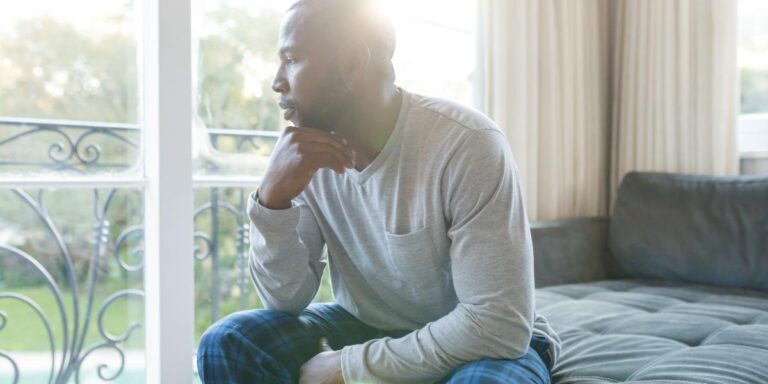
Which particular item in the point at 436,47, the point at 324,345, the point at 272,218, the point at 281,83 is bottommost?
the point at 324,345

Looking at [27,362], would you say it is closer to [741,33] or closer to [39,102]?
[39,102]

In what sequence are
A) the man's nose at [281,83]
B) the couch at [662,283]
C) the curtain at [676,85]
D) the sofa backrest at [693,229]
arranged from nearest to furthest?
the man's nose at [281,83] → the couch at [662,283] → the sofa backrest at [693,229] → the curtain at [676,85]

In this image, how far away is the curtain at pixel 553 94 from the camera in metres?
2.70

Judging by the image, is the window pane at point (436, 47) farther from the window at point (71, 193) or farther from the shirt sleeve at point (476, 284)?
the shirt sleeve at point (476, 284)

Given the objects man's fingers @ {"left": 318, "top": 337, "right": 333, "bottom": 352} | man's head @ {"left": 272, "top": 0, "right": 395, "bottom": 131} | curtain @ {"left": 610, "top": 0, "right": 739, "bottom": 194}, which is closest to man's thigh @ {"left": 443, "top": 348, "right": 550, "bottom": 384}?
man's fingers @ {"left": 318, "top": 337, "right": 333, "bottom": 352}

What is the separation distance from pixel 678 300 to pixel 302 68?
139 cm

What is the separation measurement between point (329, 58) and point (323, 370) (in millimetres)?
530

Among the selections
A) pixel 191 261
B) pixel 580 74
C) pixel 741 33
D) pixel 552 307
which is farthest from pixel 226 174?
pixel 741 33

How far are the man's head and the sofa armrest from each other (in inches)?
46.3

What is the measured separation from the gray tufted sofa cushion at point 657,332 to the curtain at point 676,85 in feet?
2.06

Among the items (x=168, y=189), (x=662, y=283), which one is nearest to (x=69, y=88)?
(x=168, y=189)

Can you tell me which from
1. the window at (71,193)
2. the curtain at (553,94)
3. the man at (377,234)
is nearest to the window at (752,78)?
the curtain at (553,94)

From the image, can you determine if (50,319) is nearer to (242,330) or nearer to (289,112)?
(242,330)

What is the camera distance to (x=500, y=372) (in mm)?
1108
